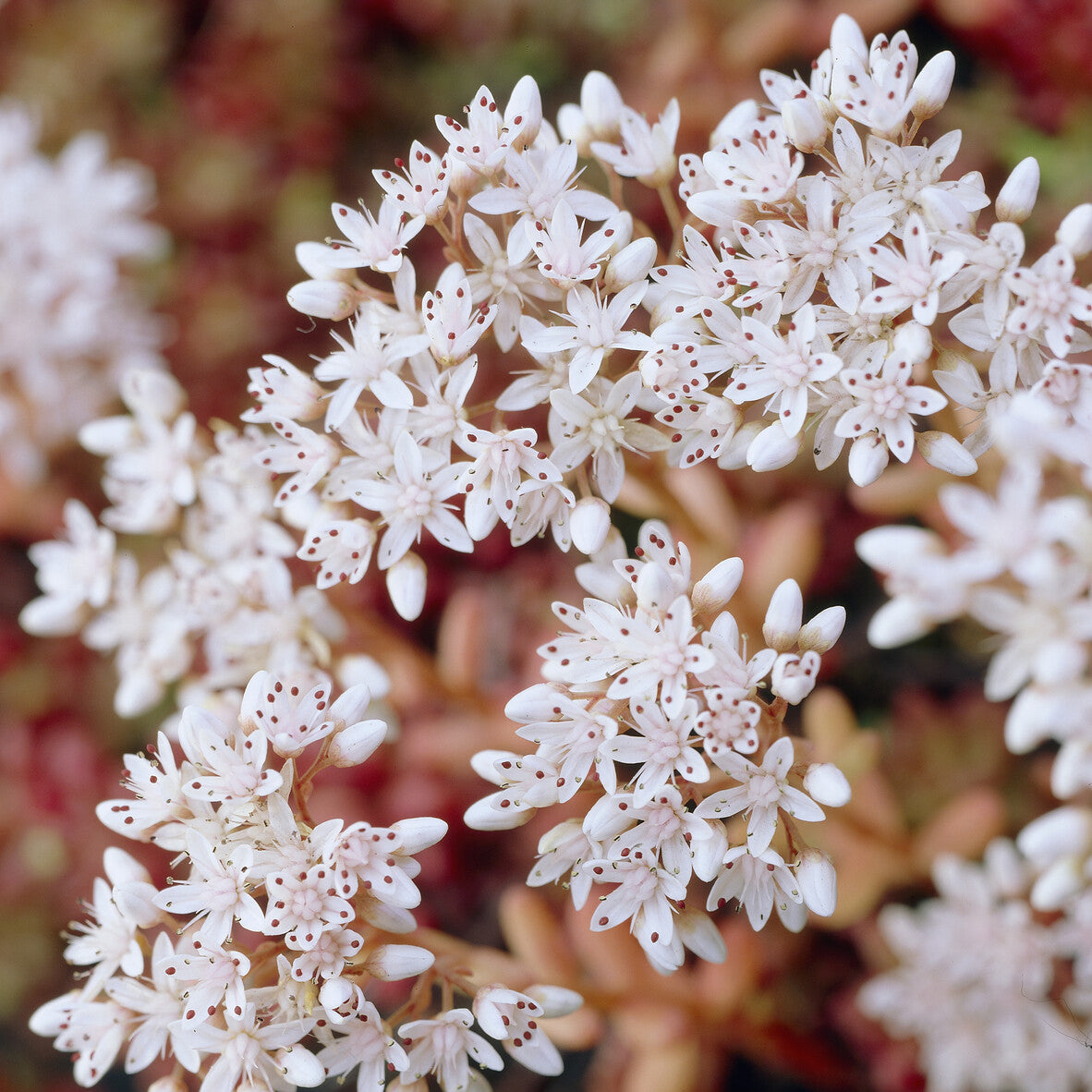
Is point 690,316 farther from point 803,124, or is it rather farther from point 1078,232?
point 1078,232

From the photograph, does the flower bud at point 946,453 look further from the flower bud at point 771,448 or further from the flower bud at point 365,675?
the flower bud at point 365,675

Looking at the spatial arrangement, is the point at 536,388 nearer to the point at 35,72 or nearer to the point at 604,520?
the point at 604,520

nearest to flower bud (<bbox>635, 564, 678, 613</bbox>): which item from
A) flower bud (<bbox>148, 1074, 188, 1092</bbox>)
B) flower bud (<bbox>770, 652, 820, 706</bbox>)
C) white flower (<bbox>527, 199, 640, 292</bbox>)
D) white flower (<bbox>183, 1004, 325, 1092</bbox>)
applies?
flower bud (<bbox>770, 652, 820, 706</bbox>)

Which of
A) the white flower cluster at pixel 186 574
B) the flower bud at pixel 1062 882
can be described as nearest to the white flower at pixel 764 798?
the flower bud at pixel 1062 882

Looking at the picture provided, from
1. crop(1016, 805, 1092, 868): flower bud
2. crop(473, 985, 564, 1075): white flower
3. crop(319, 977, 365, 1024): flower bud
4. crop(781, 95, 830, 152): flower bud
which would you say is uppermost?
crop(781, 95, 830, 152): flower bud

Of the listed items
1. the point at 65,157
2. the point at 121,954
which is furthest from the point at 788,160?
the point at 65,157

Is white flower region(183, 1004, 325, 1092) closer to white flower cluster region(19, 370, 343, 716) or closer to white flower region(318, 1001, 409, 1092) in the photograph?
white flower region(318, 1001, 409, 1092)
